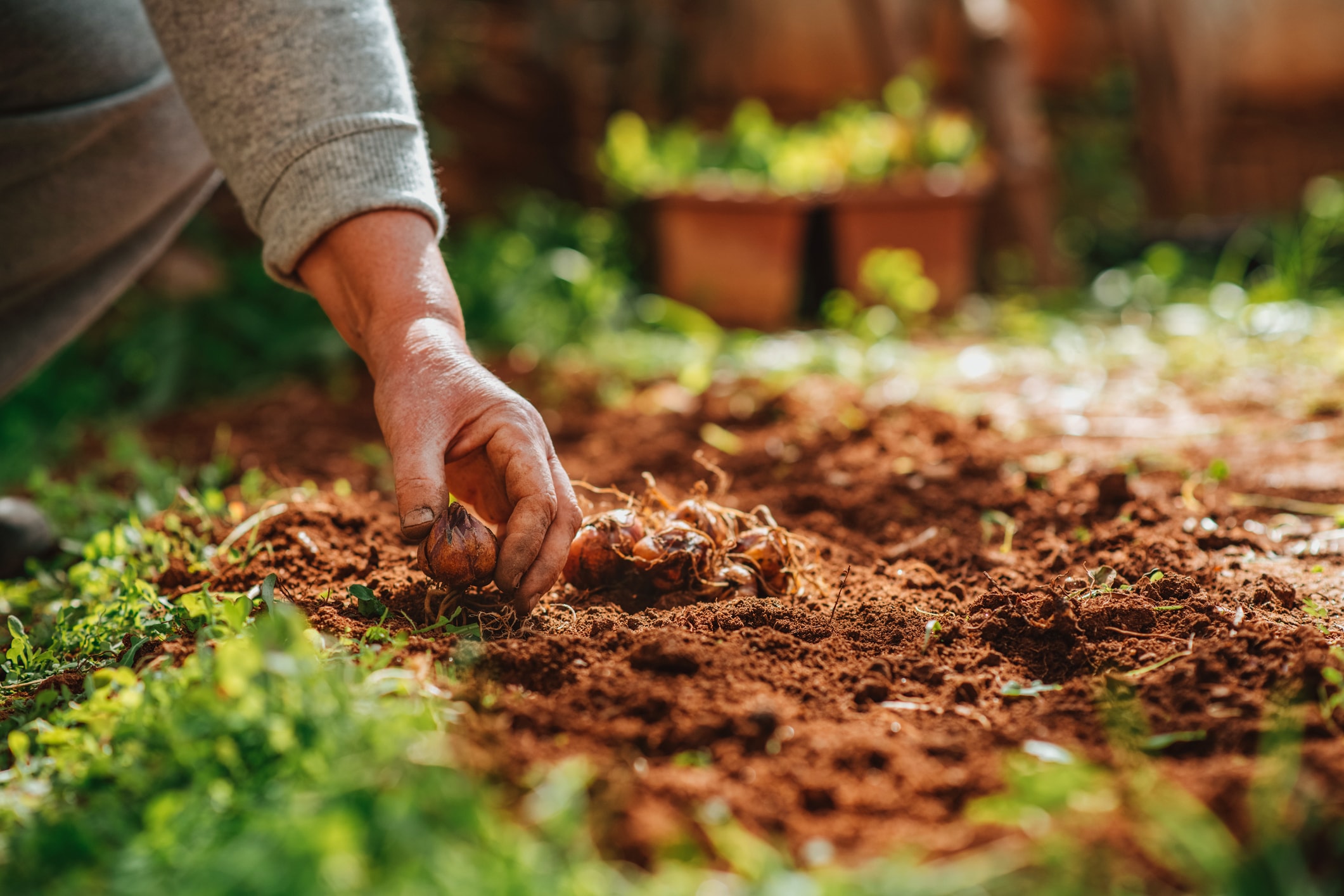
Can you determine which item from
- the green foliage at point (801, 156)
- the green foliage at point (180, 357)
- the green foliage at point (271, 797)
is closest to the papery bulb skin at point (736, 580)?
the green foliage at point (271, 797)

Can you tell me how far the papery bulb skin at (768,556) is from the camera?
170 cm

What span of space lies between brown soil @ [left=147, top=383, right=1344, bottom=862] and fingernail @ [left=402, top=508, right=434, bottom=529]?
155 millimetres

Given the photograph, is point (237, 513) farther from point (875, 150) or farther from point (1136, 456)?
point (875, 150)

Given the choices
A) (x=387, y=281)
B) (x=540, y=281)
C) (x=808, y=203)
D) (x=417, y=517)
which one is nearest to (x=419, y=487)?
(x=417, y=517)

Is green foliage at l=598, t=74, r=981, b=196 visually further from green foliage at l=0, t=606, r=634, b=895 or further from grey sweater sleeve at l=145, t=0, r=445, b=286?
green foliage at l=0, t=606, r=634, b=895

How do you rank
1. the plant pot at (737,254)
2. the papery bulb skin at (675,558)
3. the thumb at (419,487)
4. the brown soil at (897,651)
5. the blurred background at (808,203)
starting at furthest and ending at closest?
the plant pot at (737,254)
the blurred background at (808,203)
the papery bulb skin at (675,558)
the thumb at (419,487)
the brown soil at (897,651)

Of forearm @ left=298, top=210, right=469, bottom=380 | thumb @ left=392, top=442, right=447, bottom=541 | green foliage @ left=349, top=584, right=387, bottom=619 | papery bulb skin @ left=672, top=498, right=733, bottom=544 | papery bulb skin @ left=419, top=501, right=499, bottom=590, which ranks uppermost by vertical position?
forearm @ left=298, top=210, right=469, bottom=380

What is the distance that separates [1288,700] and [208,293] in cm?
421

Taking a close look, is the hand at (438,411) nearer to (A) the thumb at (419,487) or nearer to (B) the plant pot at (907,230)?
(A) the thumb at (419,487)

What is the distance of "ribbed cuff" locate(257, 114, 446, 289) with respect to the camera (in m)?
1.56

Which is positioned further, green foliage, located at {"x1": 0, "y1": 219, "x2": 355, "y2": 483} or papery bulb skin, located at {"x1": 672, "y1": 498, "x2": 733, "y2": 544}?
green foliage, located at {"x1": 0, "y1": 219, "x2": 355, "y2": 483}

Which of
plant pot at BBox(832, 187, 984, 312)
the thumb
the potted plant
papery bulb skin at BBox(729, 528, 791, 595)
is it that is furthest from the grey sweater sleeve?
plant pot at BBox(832, 187, 984, 312)

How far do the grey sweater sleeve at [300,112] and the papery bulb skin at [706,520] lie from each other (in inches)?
24.3

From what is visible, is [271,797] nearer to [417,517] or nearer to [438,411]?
[417,517]
